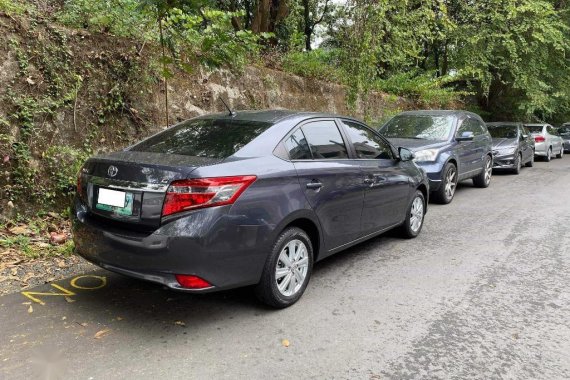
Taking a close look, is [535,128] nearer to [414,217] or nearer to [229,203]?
[414,217]

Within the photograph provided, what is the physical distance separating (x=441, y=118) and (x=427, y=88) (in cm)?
787

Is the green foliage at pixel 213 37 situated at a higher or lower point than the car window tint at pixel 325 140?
higher

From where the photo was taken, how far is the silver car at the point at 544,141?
56.4ft

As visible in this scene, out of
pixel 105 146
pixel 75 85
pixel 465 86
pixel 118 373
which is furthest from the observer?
pixel 465 86

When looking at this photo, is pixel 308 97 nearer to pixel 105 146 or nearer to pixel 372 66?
pixel 372 66

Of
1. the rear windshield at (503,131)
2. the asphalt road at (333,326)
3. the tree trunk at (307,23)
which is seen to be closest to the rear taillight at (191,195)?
the asphalt road at (333,326)

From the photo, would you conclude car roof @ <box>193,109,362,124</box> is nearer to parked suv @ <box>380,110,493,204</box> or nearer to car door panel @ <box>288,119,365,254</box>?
car door panel @ <box>288,119,365,254</box>

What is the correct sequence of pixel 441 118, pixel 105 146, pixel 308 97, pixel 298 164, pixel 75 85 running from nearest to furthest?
pixel 298 164
pixel 75 85
pixel 105 146
pixel 441 118
pixel 308 97

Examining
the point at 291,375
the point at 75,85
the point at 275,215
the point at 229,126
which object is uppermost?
the point at 75,85

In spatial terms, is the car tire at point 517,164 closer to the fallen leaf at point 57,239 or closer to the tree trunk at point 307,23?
the tree trunk at point 307,23

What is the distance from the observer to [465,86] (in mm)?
21578

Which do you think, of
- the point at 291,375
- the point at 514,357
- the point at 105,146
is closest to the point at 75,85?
the point at 105,146

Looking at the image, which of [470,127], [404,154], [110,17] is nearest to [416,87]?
[470,127]

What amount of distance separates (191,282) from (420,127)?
23.6 feet
